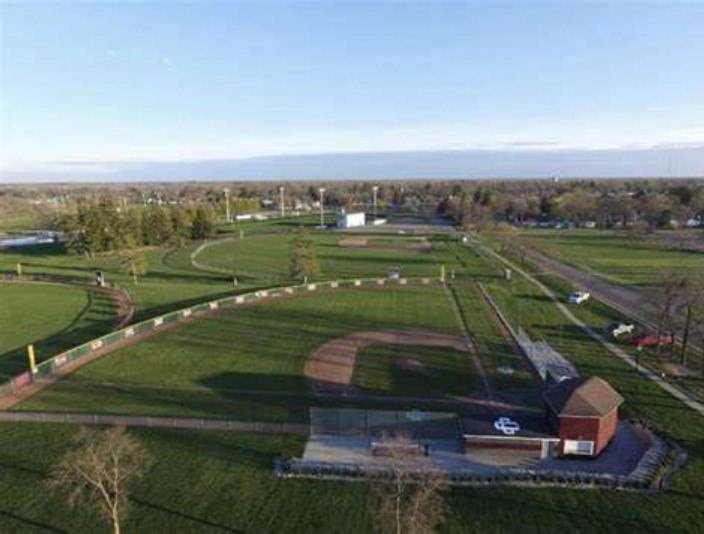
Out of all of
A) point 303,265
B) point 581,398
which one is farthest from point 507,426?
point 303,265

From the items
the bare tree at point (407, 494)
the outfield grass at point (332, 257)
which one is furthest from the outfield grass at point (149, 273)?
the bare tree at point (407, 494)

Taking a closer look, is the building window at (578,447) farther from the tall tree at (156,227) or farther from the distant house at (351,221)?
the distant house at (351,221)

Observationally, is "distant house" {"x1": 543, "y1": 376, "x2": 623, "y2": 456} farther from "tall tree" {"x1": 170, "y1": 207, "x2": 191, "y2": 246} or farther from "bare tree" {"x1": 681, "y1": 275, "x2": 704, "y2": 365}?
"tall tree" {"x1": 170, "y1": 207, "x2": 191, "y2": 246}

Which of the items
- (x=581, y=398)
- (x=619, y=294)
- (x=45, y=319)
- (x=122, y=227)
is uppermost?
(x=122, y=227)

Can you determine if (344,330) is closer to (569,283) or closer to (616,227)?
(569,283)

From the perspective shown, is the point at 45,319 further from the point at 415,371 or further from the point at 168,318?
the point at 415,371
